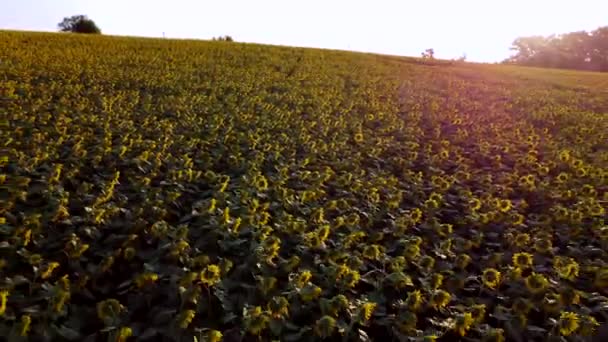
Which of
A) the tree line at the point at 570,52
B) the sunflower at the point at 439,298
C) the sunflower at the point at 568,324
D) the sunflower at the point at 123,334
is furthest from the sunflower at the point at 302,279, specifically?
the tree line at the point at 570,52

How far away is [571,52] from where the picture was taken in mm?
47312

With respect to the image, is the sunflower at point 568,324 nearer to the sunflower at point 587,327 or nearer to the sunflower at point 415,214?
the sunflower at point 587,327

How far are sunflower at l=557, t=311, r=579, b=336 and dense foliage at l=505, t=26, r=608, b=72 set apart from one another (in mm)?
47549

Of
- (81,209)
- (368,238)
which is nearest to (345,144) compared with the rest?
(368,238)

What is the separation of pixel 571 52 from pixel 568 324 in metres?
52.1

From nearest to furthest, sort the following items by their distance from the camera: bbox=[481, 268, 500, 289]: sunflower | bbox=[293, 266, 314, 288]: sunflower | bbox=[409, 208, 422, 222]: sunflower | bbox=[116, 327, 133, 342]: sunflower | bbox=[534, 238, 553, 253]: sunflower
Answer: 1. bbox=[116, 327, 133, 342]: sunflower
2. bbox=[293, 266, 314, 288]: sunflower
3. bbox=[481, 268, 500, 289]: sunflower
4. bbox=[534, 238, 553, 253]: sunflower
5. bbox=[409, 208, 422, 222]: sunflower

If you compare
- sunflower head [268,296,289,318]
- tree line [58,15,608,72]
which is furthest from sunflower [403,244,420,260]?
tree line [58,15,608,72]

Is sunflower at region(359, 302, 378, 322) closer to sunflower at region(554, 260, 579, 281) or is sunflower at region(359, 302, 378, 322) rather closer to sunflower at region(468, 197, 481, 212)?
sunflower at region(554, 260, 579, 281)

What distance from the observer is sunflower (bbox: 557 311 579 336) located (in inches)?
107

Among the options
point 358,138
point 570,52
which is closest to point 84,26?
point 358,138

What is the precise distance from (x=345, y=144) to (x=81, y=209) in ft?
12.1

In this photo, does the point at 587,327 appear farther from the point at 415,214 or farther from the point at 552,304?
the point at 415,214

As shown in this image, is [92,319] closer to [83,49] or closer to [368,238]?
[368,238]

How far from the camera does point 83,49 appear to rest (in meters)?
17.5
